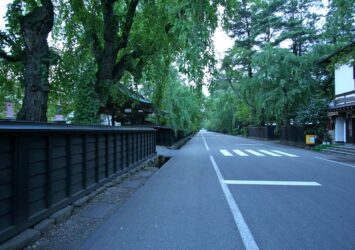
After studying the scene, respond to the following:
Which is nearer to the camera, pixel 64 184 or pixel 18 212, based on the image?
pixel 18 212

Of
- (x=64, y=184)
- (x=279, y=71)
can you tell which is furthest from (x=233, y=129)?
(x=64, y=184)

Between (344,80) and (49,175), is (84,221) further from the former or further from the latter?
(344,80)

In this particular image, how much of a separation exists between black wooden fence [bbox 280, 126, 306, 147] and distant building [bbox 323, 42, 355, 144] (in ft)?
8.85

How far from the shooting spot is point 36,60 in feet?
27.6

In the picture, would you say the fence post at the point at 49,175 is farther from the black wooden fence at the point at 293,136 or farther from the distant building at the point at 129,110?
the black wooden fence at the point at 293,136

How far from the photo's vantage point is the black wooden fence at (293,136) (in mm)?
29377

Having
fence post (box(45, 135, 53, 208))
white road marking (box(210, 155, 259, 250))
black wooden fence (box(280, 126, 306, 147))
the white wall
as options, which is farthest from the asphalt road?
black wooden fence (box(280, 126, 306, 147))

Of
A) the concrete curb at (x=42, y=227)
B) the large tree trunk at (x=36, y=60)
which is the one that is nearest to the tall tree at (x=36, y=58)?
the large tree trunk at (x=36, y=60)

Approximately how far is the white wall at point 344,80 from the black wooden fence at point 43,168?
77.9ft

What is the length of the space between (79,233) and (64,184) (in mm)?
1189

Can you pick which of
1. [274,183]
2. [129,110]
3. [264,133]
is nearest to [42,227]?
[274,183]

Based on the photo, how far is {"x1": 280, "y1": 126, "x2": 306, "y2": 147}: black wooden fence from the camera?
96.4ft

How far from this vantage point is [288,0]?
3634 cm

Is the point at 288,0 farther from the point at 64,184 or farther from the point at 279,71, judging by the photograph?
the point at 64,184
